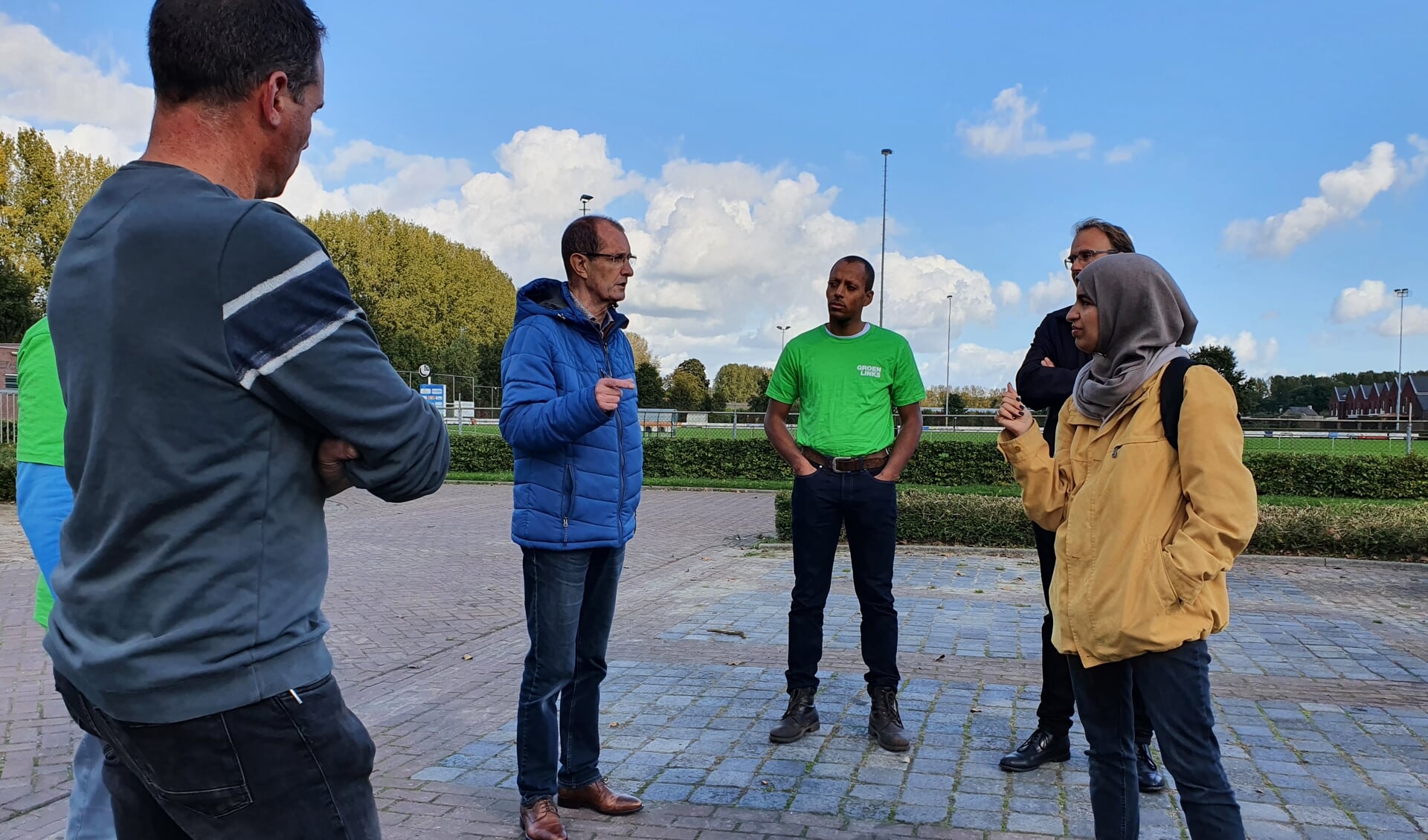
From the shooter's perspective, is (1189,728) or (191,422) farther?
(1189,728)

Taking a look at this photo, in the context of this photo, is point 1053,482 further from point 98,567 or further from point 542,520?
point 98,567

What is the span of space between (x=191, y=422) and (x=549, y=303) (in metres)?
2.27

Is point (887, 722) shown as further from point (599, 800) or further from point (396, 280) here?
point (396, 280)

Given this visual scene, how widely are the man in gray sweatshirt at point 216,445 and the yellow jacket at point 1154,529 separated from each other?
6.54ft

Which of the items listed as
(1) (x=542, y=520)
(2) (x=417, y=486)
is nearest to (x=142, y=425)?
(2) (x=417, y=486)

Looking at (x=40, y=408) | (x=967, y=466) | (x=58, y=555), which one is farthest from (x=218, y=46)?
(x=967, y=466)

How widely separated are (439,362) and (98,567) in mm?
57689

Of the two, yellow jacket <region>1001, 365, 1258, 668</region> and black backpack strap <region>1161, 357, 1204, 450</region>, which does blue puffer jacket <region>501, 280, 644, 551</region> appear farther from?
black backpack strap <region>1161, 357, 1204, 450</region>

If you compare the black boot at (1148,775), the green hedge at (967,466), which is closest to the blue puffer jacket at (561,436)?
the black boot at (1148,775)

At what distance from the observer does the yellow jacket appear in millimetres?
2652

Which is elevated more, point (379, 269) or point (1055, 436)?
point (379, 269)

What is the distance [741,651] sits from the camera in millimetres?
6473

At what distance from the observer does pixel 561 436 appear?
133 inches

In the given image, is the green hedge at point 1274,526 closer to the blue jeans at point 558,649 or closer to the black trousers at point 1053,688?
the black trousers at point 1053,688
